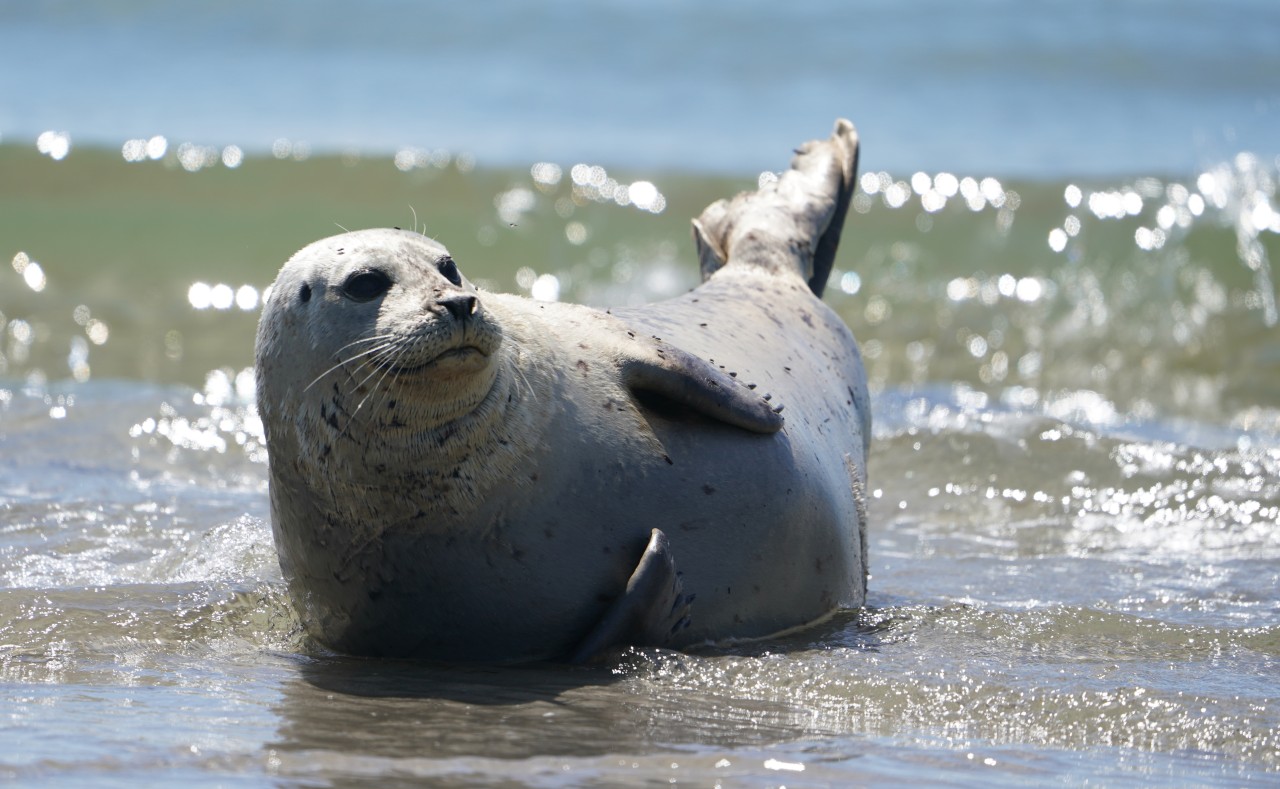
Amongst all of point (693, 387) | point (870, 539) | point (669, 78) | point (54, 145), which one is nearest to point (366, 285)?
point (693, 387)

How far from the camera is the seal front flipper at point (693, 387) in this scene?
13.4 ft

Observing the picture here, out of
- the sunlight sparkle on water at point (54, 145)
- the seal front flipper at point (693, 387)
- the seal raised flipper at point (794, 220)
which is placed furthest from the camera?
the sunlight sparkle on water at point (54, 145)

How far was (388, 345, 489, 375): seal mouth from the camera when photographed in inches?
138

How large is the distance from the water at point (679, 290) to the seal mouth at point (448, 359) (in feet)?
2.14

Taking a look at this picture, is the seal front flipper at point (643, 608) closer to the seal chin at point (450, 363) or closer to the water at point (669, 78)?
the seal chin at point (450, 363)

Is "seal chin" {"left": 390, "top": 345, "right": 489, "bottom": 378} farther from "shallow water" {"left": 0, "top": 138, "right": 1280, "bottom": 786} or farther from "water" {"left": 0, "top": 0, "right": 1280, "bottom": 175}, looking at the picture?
"water" {"left": 0, "top": 0, "right": 1280, "bottom": 175}

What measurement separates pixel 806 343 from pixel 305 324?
185cm

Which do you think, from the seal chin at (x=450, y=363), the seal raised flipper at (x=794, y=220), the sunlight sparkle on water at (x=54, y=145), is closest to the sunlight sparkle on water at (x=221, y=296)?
the sunlight sparkle on water at (x=54, y=145)

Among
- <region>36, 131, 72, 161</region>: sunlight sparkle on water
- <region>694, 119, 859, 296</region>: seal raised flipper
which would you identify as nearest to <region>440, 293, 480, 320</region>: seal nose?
<region>694, 119, 859, 296</region>: seal raised flipper

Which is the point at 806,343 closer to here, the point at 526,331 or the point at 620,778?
the point at 526,331

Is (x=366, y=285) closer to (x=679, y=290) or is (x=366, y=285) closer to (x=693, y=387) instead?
(x=693, y=387)

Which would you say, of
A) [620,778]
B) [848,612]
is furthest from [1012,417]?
[620,778]

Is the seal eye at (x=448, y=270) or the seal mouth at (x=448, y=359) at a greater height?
the seal eye at (x=448, y=270)

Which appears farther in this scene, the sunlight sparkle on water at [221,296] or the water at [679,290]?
the sunlight sparkle on water at [221,296]
